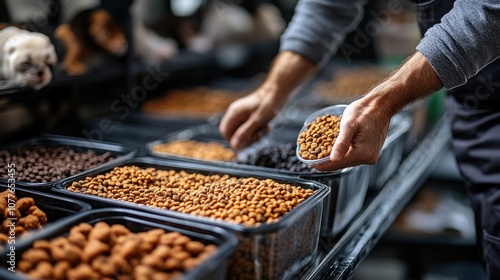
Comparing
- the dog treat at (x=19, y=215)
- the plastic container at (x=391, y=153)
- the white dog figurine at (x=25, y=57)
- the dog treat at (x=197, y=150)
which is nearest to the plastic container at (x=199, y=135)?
the dog treat at (x=197, y=150)

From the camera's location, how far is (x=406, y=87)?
1.15 meters

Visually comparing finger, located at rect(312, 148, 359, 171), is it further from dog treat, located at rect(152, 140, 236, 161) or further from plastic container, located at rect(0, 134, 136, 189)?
plastic container, located at rect(0, 134, 136, 189)

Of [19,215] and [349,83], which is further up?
[349,83]

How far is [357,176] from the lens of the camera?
4.85 feet

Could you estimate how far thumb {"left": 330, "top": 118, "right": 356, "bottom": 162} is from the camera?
1.09m

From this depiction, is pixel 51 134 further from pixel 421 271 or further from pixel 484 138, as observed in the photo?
pixel 421 271

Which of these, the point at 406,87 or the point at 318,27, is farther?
the point at 318,27

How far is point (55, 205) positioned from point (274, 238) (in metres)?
0.53

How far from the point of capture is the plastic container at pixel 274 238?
0.93 meters

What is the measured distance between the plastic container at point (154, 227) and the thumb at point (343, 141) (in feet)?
1.11

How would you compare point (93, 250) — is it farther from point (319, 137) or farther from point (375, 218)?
point (375, 218)

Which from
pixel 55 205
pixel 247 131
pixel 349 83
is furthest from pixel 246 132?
pixel 349 83

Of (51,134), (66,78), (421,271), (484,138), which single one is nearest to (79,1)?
(66,78)

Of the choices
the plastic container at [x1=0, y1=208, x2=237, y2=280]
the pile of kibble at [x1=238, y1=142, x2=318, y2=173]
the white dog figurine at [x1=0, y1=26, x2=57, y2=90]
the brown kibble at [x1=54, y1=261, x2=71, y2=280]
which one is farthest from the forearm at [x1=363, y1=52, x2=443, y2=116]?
the white dog figurine at [x1=0, y1=26, x2=57, y2=90]
